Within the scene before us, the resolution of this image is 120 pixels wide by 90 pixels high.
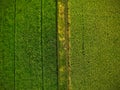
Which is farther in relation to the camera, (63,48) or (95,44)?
(95,44)

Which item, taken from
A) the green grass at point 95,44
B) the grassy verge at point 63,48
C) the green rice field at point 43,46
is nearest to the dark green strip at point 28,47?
the green rice field at point 43,46

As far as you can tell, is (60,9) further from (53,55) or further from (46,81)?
(46,81)

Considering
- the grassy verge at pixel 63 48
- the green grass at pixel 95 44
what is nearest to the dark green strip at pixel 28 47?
the grassy verge at pixel 63 48

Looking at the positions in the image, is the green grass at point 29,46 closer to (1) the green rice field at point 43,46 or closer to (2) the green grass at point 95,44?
(1) the green rice field at point 43,46

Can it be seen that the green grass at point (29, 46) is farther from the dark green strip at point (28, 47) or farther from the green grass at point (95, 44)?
the green grass at point (95, 44)

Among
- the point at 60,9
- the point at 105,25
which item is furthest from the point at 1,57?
the point at 105,25

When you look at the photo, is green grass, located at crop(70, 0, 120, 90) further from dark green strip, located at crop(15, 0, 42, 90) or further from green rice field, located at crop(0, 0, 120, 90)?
dark green strip, located at crop(15, 0, 42, 90)

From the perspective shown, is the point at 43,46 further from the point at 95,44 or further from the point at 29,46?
the point at 95,44

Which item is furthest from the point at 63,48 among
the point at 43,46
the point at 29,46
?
the point at 29,46

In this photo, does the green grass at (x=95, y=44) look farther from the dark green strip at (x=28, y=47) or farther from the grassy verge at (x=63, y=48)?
the dark green strip at (x=28, y=47)
